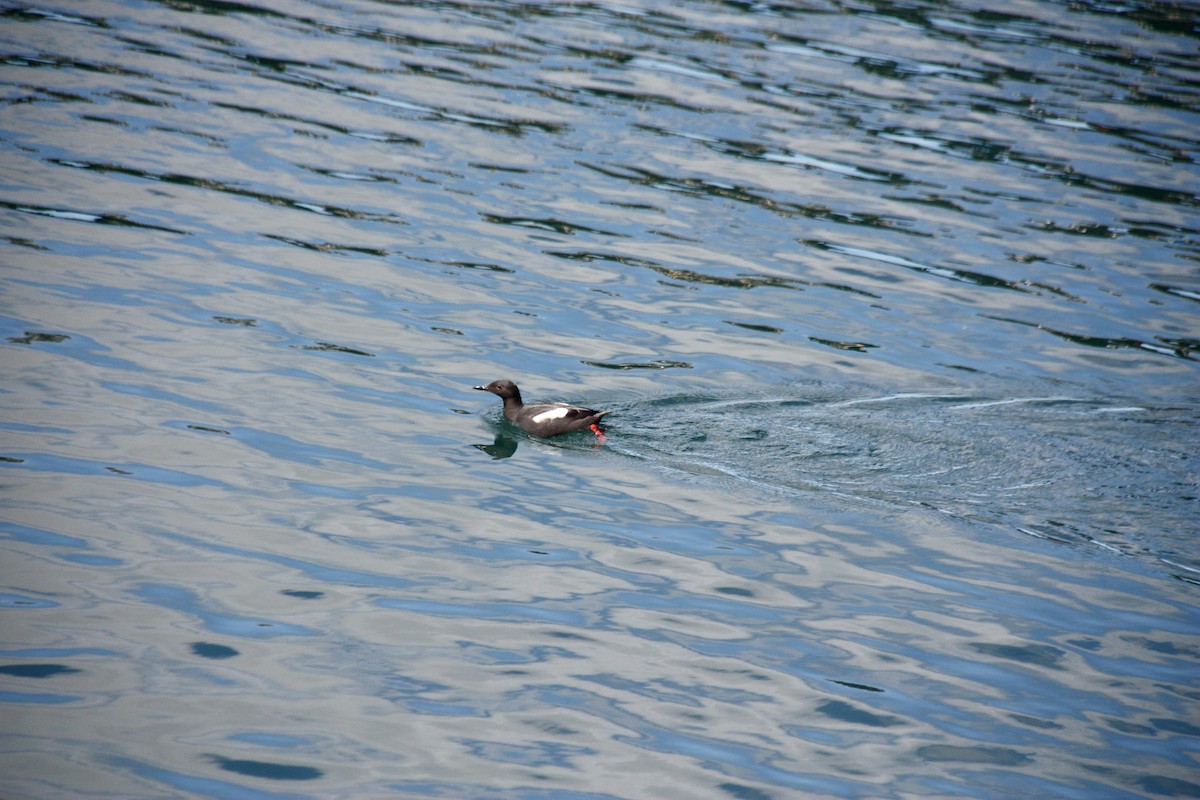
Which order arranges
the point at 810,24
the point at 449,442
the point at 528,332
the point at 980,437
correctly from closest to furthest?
the point at 449,442, the point at 980,437, the point at 528,332, the point at 810,24

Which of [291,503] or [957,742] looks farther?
[291,503]

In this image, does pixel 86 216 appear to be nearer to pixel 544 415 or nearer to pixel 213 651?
pixel 544 415

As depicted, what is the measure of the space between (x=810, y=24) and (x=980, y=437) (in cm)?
2224

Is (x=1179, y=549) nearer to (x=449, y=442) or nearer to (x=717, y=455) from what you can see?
(x=717, y=455)

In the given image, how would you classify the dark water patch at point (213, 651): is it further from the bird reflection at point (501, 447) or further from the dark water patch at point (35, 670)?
the bird reflection at point (501, 447)

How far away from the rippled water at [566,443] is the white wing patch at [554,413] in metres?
0.45

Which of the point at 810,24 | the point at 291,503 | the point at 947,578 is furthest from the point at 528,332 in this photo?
the point at 810,24

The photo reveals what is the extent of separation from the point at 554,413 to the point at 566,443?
0.36 metres

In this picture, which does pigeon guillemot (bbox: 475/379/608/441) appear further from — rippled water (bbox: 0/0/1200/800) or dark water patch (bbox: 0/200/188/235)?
dark water patch (bbox: 0/200/188/235)

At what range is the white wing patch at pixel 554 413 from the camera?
35.7ft

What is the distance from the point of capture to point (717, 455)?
10828mm

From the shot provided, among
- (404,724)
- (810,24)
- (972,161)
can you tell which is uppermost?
(810,24)

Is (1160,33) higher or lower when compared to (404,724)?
higher

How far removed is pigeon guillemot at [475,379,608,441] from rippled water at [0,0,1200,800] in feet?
1.07
